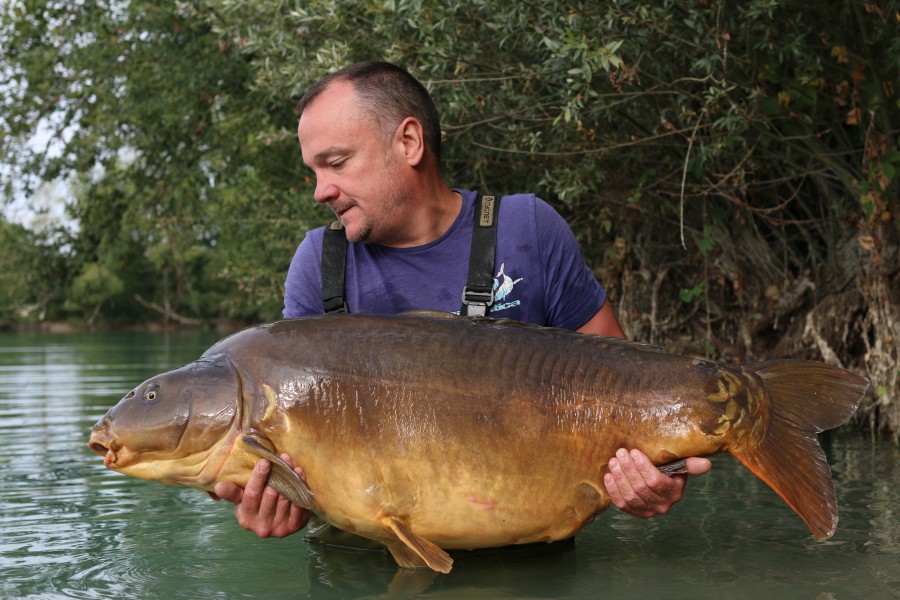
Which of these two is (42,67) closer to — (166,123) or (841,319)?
(166,123)

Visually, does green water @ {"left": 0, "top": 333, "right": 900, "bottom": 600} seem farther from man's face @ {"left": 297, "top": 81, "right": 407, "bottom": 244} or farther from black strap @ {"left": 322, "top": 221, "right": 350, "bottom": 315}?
man's face @ {"left": 297, "top": 81, "right": 407, "bottom": 244}

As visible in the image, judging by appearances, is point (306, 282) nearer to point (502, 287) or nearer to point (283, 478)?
point (502, 287)

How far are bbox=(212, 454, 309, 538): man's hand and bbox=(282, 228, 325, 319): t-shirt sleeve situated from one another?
952 millimetres

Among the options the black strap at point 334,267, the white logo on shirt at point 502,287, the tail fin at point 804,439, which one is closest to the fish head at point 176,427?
the black strap at point 334,267

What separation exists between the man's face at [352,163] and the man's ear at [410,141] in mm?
42

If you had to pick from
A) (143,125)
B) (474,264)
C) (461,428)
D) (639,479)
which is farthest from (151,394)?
(143,125)

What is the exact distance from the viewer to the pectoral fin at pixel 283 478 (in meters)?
3.04

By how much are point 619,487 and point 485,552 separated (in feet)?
2.43

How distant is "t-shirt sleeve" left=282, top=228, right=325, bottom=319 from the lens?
403cm

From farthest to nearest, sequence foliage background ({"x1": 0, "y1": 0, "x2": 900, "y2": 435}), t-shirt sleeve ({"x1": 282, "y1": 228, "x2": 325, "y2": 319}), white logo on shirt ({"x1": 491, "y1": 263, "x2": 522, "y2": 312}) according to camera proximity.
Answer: foliage background ({"x1": 0, "y1": 0, "x2": 900, "y2": 435})
t-shirt sleeve ({"x1": 282, "y1": 228, "x2": 325, "y2": 319})
white logo on shirt ({"x1": 491, "y1": 263, "x2": 522, "y2": 312})

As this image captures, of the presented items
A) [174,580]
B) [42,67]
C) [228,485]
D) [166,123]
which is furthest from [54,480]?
[42,67]

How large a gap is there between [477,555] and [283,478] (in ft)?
3.03

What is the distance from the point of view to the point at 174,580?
11.6 ft

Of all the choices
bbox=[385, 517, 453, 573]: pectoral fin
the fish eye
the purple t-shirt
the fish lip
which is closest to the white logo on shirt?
the purple t-shirt
